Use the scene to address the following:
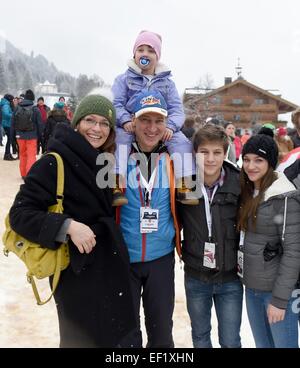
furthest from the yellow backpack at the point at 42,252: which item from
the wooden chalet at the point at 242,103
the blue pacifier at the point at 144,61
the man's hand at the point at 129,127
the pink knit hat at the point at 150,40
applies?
the wooden chalet at the point at 242,103

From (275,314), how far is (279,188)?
813 millimetres

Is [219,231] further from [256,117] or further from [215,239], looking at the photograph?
[256,117]

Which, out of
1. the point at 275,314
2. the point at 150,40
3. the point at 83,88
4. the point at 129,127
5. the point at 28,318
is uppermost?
the point at 83,88

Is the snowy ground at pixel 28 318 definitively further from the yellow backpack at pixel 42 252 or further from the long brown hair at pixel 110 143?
the long brown hair at pixel 110 143

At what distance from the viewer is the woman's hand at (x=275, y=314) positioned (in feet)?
7.64

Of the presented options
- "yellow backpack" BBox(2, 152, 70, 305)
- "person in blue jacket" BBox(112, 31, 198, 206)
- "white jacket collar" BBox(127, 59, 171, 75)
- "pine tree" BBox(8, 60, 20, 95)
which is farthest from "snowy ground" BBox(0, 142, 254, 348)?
"pine tree" BBox(8, 60, 20, 95)

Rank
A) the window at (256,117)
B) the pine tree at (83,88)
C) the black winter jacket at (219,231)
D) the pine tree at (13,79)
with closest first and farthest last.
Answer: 1. the black winter jacket at (219,231)
2. the pine tree at (83,88)
3. the window at (256,117)
4. the pine tree at (13,79)

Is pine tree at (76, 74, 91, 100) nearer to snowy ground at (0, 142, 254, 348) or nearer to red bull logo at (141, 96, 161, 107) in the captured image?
red bull logo at (141, 96, 161, 107)

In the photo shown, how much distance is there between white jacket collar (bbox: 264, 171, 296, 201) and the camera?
7.67 feet

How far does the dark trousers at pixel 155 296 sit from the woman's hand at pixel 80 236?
1.82 feet

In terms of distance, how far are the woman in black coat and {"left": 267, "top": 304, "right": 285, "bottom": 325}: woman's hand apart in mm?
891

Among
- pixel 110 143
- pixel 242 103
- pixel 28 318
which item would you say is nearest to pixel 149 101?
pixel 110 143

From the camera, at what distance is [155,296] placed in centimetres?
252

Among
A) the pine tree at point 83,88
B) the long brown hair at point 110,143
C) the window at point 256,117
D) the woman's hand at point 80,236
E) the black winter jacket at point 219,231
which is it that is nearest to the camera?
the woman's hand at point 80,236
